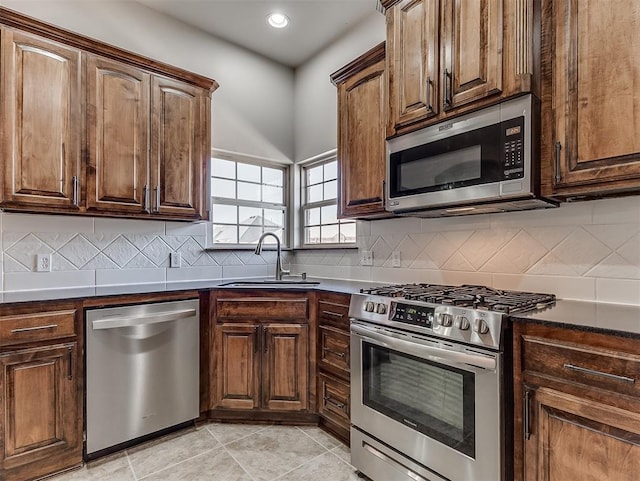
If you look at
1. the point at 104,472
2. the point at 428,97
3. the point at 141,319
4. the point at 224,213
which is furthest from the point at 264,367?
the point at 428,97

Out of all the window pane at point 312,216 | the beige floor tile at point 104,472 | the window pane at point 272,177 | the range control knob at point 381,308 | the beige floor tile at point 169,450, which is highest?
the window pane at point 272,177

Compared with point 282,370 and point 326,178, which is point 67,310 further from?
point 326,178

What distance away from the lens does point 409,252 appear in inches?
102

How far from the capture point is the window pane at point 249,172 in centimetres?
347

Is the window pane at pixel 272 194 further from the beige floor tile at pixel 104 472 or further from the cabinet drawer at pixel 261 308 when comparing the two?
the beige floor tile at pixel 104 472

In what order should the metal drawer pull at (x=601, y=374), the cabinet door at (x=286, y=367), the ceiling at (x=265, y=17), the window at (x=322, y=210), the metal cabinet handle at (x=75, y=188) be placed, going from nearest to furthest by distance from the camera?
the metal drawer pull at (x=601, y=374), the metal cabinet handle at (x=75, y=188), the cabinet door at (x=286, y=367), the ceiling at (x=265, y=17), the window at (x=322, y=210)

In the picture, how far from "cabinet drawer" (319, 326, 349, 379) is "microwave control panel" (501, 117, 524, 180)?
1276mm

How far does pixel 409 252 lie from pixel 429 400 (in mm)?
1127

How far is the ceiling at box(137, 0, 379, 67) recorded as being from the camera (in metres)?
2.83

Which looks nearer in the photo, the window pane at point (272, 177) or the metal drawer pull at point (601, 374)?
the metal drawer pull at point (601, 374)

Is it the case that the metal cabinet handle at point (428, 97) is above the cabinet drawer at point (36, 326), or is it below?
above

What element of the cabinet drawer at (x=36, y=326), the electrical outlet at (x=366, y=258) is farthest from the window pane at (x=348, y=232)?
the cabinet drawer at (x=36, y=326)

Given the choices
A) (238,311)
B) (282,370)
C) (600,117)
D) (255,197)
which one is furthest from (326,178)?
(600,117)

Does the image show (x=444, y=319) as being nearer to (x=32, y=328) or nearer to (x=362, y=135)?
(x=362, y=135)
